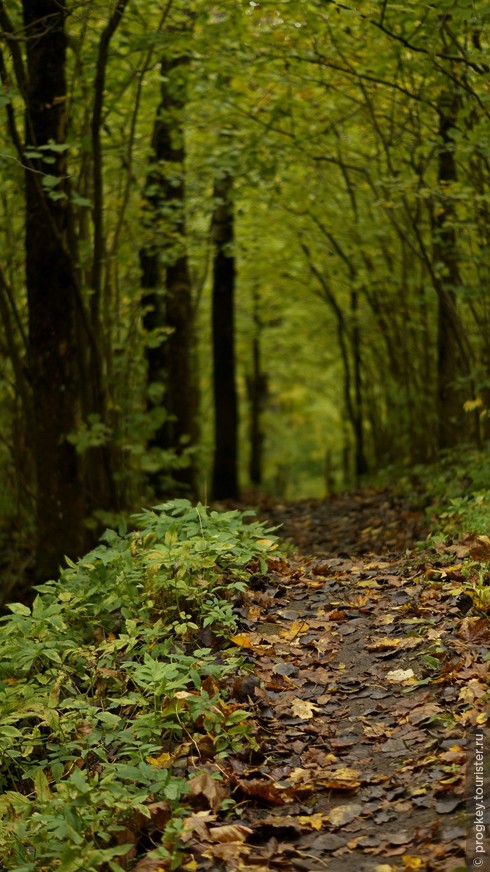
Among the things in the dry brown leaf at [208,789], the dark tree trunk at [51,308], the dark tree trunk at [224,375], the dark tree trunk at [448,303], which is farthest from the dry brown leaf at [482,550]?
the dark tree trunk at [224,375]

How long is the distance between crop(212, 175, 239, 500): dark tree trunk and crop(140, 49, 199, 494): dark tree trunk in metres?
1.81

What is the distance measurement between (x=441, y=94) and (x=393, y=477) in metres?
5.91

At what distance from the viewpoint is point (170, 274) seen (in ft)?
40.8

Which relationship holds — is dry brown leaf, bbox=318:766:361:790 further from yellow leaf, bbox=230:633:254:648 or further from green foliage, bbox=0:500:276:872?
yellow leaf, bbox=230:633:254:648

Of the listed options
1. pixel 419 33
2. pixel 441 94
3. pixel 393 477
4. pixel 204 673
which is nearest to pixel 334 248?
pixel 393 477

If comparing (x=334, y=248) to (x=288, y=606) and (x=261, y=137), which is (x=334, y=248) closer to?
(x=261, y=137)

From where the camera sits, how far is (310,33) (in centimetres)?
883

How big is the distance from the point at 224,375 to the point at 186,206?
402 cm

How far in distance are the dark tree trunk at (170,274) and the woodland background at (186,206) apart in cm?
4

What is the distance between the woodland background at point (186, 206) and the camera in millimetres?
7633

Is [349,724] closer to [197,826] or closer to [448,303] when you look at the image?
[197,826]

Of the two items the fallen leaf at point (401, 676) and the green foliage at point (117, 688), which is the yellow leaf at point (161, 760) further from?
the fallen leaf at point (401, 676)

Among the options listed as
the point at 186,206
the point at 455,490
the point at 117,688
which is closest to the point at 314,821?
the point at 117,688

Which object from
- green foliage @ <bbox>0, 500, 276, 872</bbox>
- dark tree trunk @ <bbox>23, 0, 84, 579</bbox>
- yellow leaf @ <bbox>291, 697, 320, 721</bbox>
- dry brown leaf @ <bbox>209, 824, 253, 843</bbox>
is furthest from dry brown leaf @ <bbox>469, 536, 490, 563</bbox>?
dark tree trunk @ <bbox>23, 0, 84, 579</bbox>
